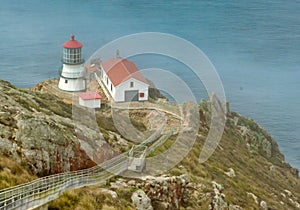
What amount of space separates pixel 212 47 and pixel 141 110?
77.5 m

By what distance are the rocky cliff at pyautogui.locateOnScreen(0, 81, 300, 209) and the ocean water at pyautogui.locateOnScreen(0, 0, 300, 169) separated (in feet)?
125

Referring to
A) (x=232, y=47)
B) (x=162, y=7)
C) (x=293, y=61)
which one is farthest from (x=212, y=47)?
(x=162, y=7)

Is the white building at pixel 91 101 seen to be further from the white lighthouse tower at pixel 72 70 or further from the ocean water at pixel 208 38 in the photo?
the ocean water at pixel 208 38

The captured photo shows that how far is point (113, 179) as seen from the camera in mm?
21594

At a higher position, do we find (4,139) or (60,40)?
(60,40)

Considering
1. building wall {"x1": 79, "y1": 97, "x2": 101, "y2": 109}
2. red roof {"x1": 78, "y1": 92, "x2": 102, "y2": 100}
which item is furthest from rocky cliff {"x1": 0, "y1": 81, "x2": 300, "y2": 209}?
red roof {"x1": 78, "y1": 92, "x2": 102, "y2": 100}

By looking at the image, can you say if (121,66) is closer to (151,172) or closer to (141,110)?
(141,110)

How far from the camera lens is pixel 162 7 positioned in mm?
165500

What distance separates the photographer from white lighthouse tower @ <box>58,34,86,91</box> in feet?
154

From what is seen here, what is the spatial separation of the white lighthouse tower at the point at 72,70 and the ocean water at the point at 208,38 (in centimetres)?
3539

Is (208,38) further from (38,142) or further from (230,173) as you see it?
(38,142)

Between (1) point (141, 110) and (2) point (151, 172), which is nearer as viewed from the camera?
(2) point (151, 172)

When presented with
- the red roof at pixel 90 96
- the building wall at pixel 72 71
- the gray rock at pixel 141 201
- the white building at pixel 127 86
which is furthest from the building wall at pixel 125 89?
the gray rock at pixel 141 201

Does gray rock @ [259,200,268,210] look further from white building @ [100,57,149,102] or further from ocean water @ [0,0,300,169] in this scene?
ocean water @ [0,0,300,169]
